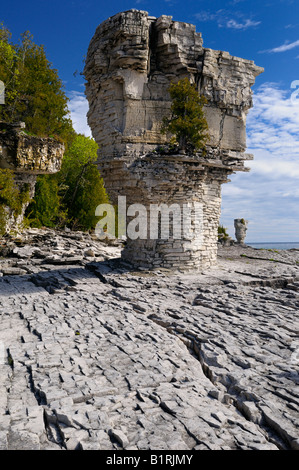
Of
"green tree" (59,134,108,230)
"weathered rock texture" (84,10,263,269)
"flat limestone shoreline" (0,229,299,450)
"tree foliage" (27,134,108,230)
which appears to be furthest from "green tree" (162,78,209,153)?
"green tree" (59,134,108,230)

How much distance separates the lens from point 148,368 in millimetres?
4473

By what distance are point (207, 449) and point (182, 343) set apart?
8.38 feet

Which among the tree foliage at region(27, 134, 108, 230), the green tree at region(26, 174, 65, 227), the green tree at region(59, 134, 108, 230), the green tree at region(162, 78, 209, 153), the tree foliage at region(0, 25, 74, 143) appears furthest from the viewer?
the green tree at region(59, 134, 108, 230)

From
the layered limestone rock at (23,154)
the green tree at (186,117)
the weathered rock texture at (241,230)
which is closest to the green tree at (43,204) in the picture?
the layered limestone rock at (23,154)

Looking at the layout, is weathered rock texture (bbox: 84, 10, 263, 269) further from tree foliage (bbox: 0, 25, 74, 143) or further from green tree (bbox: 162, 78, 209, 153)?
tree foliage (bbox: 0, 25, 74, 143)

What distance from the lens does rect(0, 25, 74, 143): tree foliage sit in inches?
824

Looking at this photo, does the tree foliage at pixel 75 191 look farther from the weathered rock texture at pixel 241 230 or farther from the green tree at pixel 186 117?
the green tree at pixel 186 117

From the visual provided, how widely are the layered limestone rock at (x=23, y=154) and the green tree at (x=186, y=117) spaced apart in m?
8.81

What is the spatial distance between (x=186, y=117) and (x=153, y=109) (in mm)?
1358

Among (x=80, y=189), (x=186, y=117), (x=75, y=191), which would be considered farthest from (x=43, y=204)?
(x=186, y=117)

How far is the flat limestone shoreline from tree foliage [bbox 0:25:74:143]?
52.6ft

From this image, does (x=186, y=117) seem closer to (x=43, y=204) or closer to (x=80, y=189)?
(x=43, y=204)
